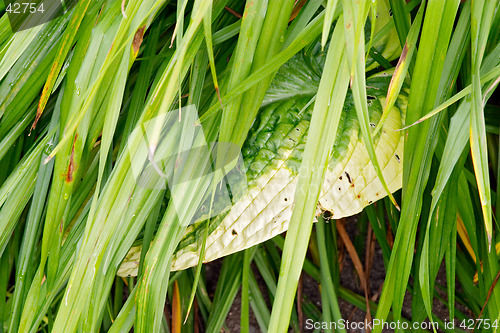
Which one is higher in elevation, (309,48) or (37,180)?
(309,48)

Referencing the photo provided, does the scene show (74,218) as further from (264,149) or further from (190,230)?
(264,149)

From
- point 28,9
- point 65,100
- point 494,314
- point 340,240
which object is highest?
point 28,9

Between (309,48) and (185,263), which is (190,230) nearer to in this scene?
(185,263)

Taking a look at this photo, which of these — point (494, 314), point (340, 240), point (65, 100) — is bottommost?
point (494, 314)

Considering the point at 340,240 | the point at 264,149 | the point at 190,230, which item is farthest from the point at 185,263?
the point at 340,240

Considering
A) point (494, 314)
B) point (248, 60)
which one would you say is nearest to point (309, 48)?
point (248, 60)

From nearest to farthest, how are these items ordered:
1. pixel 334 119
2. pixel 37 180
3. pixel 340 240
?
pixel 334 119 < pixel 37 180 < pixel 340 240

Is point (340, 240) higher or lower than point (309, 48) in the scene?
lower

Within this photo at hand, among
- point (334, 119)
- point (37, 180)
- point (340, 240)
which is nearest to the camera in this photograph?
point (334, 119)

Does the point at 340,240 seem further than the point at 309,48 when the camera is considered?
Yes
